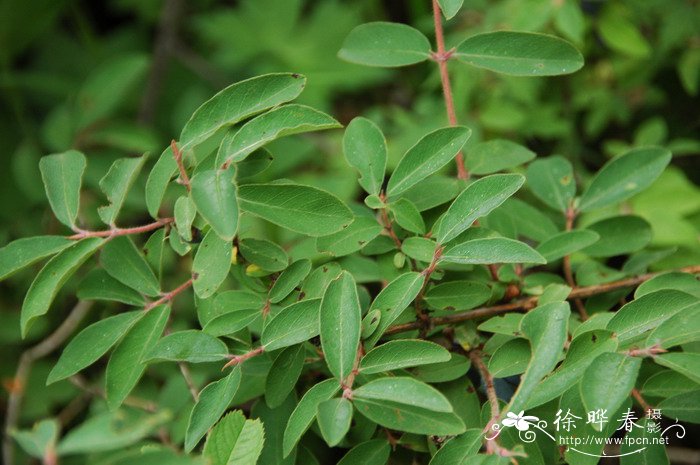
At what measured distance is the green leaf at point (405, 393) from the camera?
614 millimetres

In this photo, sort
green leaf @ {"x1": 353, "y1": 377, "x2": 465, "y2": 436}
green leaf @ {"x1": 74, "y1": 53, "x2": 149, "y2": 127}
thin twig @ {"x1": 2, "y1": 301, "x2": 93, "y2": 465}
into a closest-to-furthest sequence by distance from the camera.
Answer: green leaf @ {"x1": 353, "y1": 377, "x2": 465, "y2": 436}, thin twig @ {"x1": 2, "y1": 301, "x2": 93, "y2": 465}, green leaf @ {"x1": 74, "y1": 53, "x2": 149, "y2": 127}

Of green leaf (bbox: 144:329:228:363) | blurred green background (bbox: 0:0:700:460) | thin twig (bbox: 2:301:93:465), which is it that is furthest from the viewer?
blurred green background (bbox: 0:0:700:460)

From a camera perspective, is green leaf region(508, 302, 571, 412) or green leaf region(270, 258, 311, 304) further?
green leaf region(270, 258, 311, 304)

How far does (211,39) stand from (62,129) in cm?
97

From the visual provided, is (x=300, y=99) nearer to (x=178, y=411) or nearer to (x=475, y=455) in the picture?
(x=178, y=411)

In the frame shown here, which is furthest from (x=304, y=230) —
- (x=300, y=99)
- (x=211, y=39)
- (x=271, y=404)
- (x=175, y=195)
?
(x=211, y=39)

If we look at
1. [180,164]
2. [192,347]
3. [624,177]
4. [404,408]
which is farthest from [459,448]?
[624,177]

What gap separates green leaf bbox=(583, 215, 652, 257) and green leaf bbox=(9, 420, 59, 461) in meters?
0.71

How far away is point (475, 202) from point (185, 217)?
30cm

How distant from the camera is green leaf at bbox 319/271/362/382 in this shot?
0.68 m

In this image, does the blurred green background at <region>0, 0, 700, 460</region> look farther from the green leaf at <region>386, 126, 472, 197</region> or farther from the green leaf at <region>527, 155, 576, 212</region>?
the green leaf at <region>386, 126, 472, 197</region>

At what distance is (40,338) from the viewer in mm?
1837

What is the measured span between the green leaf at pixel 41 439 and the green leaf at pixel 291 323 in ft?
0.75

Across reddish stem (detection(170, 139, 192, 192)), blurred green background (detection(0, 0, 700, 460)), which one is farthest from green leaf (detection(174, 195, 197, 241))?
blurred green background (detection(0, 0, 700, 460))
